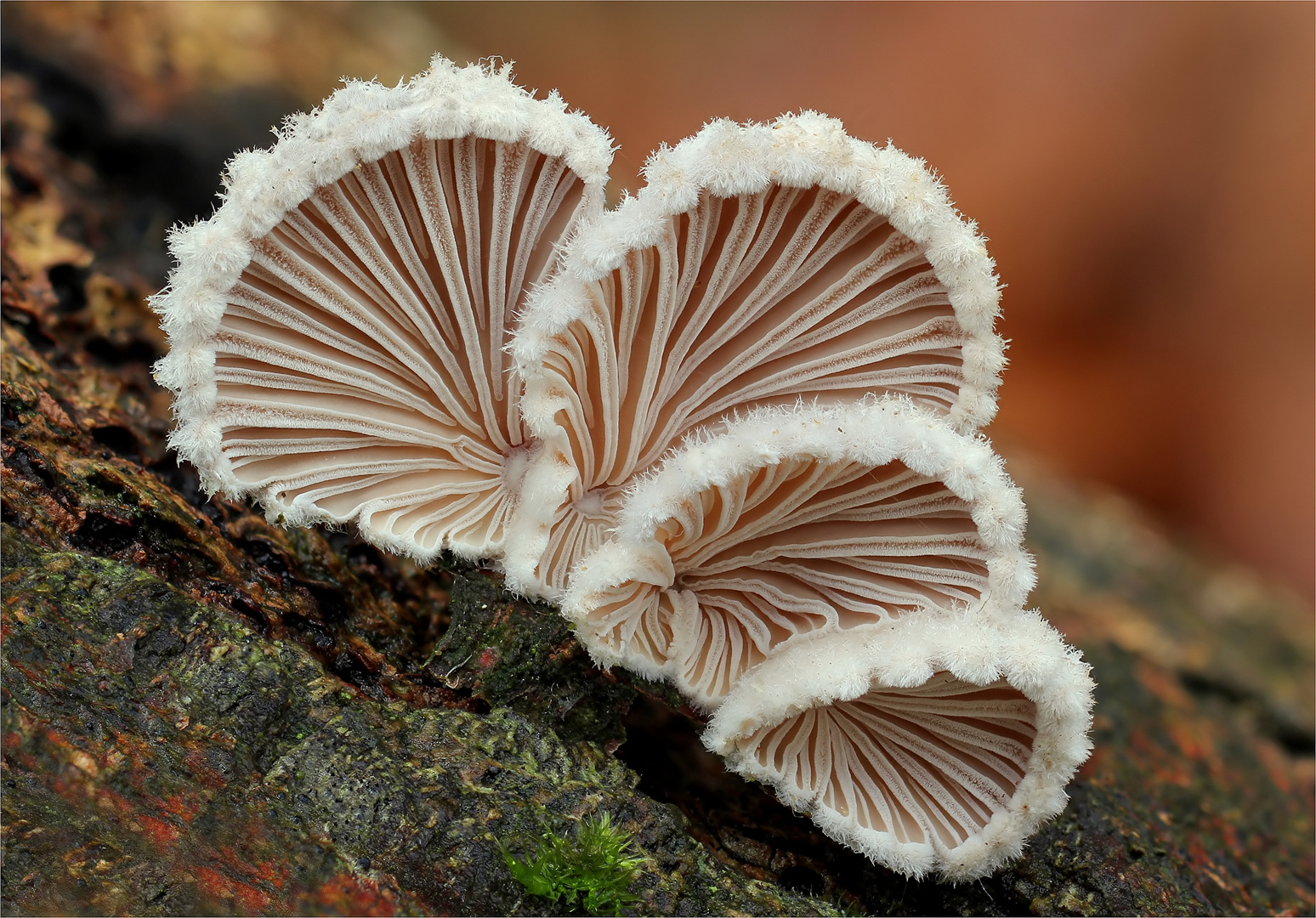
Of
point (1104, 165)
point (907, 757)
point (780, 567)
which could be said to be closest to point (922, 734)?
point (907, 757)

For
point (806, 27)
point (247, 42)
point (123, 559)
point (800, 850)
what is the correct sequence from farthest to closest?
point (806, 27) → point (247, 42) → point (800, 850) → point (123, 559)

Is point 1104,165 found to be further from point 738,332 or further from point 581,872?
point 581,872

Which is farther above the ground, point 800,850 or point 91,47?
point 91,47

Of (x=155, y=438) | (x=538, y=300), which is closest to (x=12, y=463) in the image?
(x=155, y=438)

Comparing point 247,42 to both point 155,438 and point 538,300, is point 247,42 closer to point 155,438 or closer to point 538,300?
point 155,438

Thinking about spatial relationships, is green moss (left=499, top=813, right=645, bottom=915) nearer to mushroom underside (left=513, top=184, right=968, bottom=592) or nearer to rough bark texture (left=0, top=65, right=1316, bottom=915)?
rough bark texture (left=0, top=65, right=1316, bottom=915)

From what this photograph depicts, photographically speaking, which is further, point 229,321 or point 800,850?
point 800,850

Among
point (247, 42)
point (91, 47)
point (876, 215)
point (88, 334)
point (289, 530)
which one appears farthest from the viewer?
point (247, 42)
